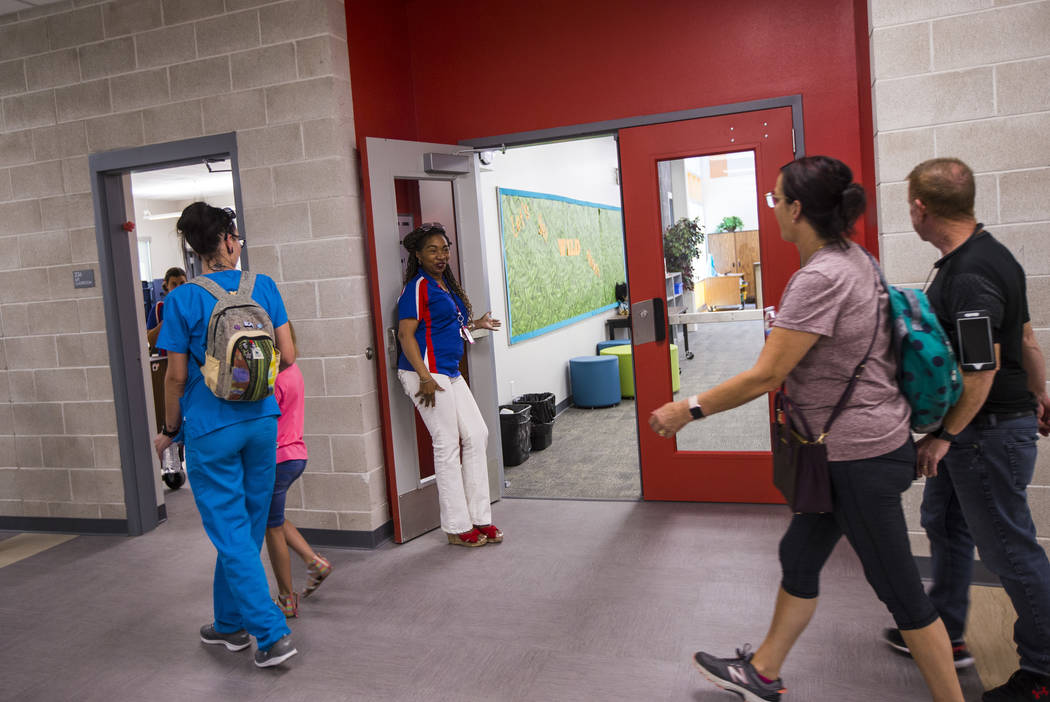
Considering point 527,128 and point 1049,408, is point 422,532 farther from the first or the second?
point 1049,408

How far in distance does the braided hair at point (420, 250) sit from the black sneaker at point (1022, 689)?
8.63 feet

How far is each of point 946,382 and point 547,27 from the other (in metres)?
3.02

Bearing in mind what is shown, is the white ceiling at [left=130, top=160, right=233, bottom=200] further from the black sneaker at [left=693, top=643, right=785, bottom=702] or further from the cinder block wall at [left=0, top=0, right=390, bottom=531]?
the black sneaker at [left=693, top=643, right=785, bottom=702]

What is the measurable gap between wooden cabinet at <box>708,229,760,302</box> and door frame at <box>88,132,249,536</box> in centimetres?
240

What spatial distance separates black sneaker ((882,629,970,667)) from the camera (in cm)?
236

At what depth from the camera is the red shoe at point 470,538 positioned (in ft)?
12.3

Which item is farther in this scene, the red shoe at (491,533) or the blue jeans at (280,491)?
the red shoe at (491,533)

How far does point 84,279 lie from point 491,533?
2.56m

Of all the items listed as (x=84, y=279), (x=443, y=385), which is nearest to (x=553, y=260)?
(x=443, y=385)

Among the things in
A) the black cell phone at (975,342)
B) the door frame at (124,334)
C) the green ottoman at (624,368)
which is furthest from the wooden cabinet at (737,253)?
the green ottoman at (624,368)

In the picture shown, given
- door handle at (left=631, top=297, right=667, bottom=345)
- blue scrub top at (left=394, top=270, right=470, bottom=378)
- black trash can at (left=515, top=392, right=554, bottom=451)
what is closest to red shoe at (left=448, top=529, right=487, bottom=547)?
blue scrub top at (left=394, top=270, right=470, bottom=378)

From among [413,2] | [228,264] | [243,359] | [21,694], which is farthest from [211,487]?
[413,2]

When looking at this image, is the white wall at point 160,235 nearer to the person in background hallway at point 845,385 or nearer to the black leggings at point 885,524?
the person in background hallway at point 845,385

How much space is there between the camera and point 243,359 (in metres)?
2.50
